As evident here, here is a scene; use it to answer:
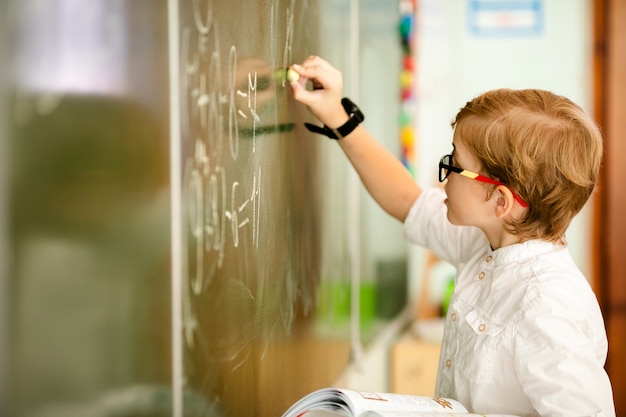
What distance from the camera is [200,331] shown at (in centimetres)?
101

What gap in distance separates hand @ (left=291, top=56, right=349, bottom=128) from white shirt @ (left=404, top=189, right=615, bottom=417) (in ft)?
1.14

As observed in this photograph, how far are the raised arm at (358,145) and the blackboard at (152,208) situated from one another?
0.04m

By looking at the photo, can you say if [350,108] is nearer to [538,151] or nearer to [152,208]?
[538,151]

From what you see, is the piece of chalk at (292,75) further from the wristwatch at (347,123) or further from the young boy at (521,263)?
the wristwatch at (347,123)

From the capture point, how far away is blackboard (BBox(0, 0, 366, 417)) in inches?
27.7

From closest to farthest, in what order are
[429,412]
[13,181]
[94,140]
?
[13,181] < [94,140] < [429,412]

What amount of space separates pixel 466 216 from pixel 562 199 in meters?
0.14

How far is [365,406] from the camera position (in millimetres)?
866

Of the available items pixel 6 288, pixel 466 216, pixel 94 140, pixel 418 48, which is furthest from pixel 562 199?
pixel 418 48

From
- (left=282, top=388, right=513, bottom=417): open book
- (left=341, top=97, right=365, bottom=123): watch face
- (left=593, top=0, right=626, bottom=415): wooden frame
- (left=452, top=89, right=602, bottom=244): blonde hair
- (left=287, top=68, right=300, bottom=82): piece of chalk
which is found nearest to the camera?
(left=282, top=388, right=513, bottom=417): open book

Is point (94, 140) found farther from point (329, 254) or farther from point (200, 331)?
point (329, 254)

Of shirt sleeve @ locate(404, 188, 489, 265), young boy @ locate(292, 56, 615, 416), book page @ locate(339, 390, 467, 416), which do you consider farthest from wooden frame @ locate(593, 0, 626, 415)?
book page @ locate(339, 390, 467, 416)

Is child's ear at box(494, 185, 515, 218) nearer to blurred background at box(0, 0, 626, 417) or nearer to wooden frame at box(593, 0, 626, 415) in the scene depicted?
blurred background at box(0, 0, 626, 417)

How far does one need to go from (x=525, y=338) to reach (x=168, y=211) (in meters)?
0.50
